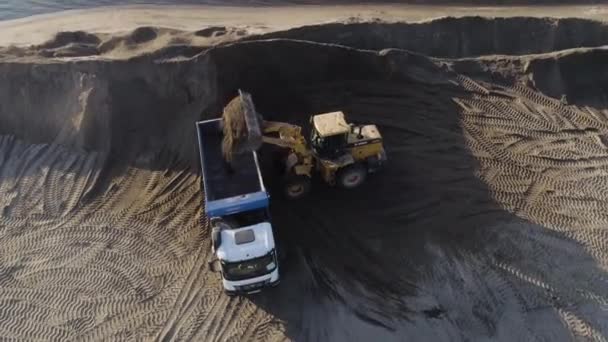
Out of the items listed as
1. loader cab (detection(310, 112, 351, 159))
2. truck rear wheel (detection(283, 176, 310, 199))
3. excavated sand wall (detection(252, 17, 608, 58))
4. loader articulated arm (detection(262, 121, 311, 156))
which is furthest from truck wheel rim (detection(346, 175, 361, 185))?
excavated sand wall (detection(252, 17, 608, 58))

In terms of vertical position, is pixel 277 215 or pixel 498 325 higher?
pixel 277 215

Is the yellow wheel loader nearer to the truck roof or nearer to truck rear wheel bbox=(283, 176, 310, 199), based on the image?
truck rear wheel bbox=(283, 176, 310, 199)

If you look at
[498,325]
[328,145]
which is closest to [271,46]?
[328,145]

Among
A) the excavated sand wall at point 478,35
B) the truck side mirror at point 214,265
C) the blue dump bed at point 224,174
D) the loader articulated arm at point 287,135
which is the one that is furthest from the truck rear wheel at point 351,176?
the excavated sand wall at point 478,35

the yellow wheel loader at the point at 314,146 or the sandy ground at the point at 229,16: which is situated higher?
the sandy ground at the point at 229,16

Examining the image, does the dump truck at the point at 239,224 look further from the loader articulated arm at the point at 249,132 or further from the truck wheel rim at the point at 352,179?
the truck wheel rim at the point at 352,179

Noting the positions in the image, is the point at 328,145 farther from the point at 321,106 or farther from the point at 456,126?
the point at 456,126
